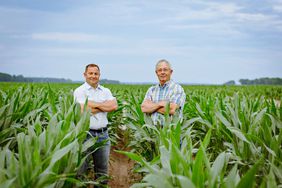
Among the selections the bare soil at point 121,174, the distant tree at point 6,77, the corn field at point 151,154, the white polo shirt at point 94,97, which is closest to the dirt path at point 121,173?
the bare soil at point 121,174

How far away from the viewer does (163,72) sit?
412 centimetres

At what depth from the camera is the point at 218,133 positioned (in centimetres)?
439

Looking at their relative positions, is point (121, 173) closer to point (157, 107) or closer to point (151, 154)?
point (151, 154)

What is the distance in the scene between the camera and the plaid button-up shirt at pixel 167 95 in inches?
162

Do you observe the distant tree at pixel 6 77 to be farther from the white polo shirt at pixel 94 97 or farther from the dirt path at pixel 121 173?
the white polo shirt at pixel 94 97

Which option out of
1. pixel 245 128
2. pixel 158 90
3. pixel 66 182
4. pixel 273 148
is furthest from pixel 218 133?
pixel 66 182

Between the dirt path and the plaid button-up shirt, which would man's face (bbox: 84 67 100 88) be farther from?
the dirt path

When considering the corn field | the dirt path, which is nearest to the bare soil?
the dirt path

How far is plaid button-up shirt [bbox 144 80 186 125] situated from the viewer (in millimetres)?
4125

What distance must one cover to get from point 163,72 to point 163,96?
292 millimetres

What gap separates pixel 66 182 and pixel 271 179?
143 cm

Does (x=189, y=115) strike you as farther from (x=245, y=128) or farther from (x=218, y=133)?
(x=245, y=128)

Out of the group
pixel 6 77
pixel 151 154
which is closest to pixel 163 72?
Result: pixel 151 154

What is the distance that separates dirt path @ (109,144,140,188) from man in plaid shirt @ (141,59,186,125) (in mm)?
1357
